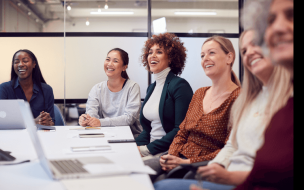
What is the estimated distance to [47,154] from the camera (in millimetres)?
1398

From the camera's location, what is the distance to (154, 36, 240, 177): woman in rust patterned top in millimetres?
1600

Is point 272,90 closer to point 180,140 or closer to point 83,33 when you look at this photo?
Answer: point 180,140

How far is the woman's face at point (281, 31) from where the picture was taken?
2.63 feet

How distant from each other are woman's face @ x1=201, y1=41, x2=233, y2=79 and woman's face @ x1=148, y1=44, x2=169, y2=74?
64 centimetres

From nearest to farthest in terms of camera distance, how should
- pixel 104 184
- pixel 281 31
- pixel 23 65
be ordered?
pixel 281 31, pixel 104 184, pixel 23 65

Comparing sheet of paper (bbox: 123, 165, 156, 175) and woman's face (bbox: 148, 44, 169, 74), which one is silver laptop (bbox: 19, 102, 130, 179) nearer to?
sheet of paper (bbox: 123, 165, 156, 175)

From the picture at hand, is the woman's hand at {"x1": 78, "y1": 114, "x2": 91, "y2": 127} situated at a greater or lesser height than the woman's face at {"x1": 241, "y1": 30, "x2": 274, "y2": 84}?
lesser

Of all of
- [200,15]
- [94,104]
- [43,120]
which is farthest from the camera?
[200,15]

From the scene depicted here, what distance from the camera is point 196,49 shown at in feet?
12.3

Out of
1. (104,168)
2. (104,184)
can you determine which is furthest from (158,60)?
(104,184)

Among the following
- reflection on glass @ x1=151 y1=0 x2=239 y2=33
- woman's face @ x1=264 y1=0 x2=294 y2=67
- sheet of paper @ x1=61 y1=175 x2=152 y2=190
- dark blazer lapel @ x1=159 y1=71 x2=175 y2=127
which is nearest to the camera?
woman's face @ x1=264 y1=0 x2=294 y2=67

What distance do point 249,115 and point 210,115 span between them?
506 millimetres

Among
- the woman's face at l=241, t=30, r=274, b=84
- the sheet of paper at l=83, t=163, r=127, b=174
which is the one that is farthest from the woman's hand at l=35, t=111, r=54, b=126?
the woman's face at l=241, t=30, r=274, b=84

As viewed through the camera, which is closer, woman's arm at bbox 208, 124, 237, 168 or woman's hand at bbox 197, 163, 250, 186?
woman's hand at bbox 197, 163, 250, 186
